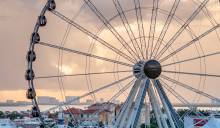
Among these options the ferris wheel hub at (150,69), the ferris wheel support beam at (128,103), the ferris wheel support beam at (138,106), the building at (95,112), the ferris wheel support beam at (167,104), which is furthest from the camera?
the building at (95,112)

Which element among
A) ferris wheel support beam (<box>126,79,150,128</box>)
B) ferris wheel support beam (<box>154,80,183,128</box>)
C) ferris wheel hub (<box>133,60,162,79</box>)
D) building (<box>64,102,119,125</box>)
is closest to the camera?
ferris wheel support beam (<box>126,79,150,128</box>)

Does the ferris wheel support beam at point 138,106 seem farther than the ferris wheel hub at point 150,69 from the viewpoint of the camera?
No

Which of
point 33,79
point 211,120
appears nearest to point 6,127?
point 211,120

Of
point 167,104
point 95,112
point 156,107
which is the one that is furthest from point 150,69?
point 95,112

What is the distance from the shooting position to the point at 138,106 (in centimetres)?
4838

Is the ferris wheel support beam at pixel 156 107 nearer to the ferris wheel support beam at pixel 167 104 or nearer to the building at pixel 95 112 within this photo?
the ferris wheel support beam at pixel 167 104

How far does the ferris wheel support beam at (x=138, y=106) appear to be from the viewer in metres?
48.0

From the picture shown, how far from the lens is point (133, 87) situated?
49656 millimetres

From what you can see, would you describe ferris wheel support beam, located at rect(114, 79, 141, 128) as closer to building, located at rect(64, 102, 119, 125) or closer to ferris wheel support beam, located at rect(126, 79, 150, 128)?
ferris wheel support beam, located at rect(126, 79, 150, 128)

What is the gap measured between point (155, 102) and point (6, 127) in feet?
156

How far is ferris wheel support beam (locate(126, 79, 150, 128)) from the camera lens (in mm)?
47969

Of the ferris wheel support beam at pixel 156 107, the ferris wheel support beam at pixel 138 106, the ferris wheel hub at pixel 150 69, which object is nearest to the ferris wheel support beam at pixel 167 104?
Answer: the ferris wheel support beam at pixel 156 107

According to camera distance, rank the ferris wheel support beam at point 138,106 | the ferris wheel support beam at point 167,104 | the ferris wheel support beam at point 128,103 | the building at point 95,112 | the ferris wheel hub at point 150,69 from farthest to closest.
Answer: the building at point 95,112 < the ferris wheel support beam at point 128,103 < the ferris wheel support beam at point 167,104 < the ferris wheel hub at point 150,69 < the ferris wheel support beam at point 138,106

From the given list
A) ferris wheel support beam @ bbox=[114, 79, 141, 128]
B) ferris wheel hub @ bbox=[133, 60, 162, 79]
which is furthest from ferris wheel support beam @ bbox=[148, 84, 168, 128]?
ferris wheel hub @ bbox=[133, 60, 162, 79]
